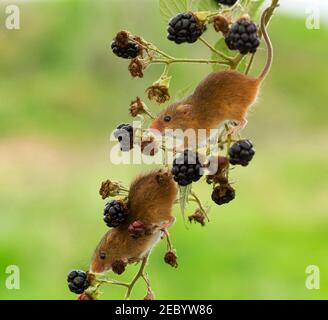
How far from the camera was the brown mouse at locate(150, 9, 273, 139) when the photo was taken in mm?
1005

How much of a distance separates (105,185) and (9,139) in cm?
698

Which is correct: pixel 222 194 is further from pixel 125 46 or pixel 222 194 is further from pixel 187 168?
pixel 125 46

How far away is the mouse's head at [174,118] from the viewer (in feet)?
3.40

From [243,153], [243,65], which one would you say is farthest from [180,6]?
[243,153]

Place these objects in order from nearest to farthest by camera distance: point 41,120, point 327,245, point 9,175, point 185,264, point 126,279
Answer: point 126,279 < point 185,264 < point 327,245 < point 9,175 < point 41,120

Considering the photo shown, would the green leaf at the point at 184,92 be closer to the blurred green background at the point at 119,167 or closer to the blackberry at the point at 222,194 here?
the blackberry at the point at 222,194

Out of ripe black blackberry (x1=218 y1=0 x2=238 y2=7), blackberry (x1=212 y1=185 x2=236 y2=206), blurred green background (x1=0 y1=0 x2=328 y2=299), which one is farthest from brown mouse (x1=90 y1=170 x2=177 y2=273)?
blurred green background (x1=0 y1=0 x2=328 y2=299)

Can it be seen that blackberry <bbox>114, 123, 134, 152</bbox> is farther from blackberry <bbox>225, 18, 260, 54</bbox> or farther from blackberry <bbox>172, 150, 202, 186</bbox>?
blackberry <bbox>225, 18, 260, 54</bbox>

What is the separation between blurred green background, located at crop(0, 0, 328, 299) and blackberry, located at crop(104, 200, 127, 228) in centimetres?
313

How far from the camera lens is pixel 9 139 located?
7.91m

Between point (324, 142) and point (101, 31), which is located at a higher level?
point (101, 31)

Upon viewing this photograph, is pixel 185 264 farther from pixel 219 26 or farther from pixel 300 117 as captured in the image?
pixel 219 26

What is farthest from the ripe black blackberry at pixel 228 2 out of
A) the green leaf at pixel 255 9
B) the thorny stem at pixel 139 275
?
the thorny stem at pixel 139 275

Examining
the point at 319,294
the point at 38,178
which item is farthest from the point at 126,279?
the point at 38,178
